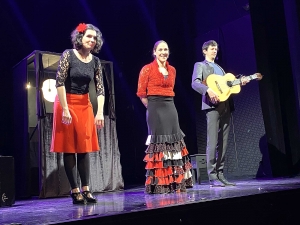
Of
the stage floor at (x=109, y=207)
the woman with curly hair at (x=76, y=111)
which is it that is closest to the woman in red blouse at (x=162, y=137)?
the stage floor at (x=109, y=207)

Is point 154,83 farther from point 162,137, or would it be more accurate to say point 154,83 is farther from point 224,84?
point 224,84

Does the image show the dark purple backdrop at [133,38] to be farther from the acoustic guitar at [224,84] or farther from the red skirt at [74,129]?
the red skirt at [74,129]

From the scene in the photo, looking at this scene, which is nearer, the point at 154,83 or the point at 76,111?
the point at 76,111

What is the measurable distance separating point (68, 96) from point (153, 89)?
1039 mm

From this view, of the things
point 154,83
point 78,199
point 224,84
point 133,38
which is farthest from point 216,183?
point 133,38

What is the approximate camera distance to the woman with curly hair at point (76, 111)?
9.78 feet

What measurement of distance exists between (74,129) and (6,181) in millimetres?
1168

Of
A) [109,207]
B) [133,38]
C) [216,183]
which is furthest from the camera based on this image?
[133,38]

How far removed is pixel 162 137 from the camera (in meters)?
3.77

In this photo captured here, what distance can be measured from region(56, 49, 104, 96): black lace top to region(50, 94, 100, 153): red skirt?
0.22ft

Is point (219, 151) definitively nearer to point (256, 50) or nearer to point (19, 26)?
point (256, 50)

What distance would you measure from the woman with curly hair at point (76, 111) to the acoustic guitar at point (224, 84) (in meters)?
1.46

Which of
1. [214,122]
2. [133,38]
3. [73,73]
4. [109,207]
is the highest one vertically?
[133,38]

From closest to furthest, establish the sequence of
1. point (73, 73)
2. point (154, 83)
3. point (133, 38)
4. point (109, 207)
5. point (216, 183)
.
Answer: point (109, 207) < point (73, 73) < point (154, 83) < point (216, 183) < point (133, 38)
